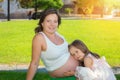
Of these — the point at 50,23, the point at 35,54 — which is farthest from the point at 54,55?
the point at 50,23

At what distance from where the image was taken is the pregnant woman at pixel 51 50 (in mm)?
4812

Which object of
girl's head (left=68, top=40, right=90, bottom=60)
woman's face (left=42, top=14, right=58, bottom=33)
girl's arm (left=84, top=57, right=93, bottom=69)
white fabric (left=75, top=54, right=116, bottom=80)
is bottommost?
white fabric (left=75, top=54, right=116, bottom=80)

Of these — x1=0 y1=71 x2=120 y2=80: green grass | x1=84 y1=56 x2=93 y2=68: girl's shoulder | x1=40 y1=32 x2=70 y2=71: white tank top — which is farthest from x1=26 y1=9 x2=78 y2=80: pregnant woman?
x1=0 y1=71 x2=120 y2=80: green grass

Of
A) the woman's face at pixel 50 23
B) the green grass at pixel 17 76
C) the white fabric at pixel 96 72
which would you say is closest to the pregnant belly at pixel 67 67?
the white fabric at pixel 96 72

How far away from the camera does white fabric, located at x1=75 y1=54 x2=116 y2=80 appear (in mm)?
4672

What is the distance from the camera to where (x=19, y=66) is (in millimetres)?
11516

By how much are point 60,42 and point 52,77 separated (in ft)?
1.43

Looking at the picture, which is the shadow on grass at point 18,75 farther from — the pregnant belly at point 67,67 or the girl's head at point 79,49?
the girl's head at point 79,49

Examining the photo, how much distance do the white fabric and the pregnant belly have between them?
0.32 meters

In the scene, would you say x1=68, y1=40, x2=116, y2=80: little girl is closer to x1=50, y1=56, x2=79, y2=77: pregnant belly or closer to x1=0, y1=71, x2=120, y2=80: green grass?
x1=50, y1=56, x2=79, y2=77: pregnant belly

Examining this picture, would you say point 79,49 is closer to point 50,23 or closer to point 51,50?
point 51,50

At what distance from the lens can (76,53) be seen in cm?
499

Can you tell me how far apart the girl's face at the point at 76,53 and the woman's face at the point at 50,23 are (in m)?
0.32

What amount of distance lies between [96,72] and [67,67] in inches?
20.2
